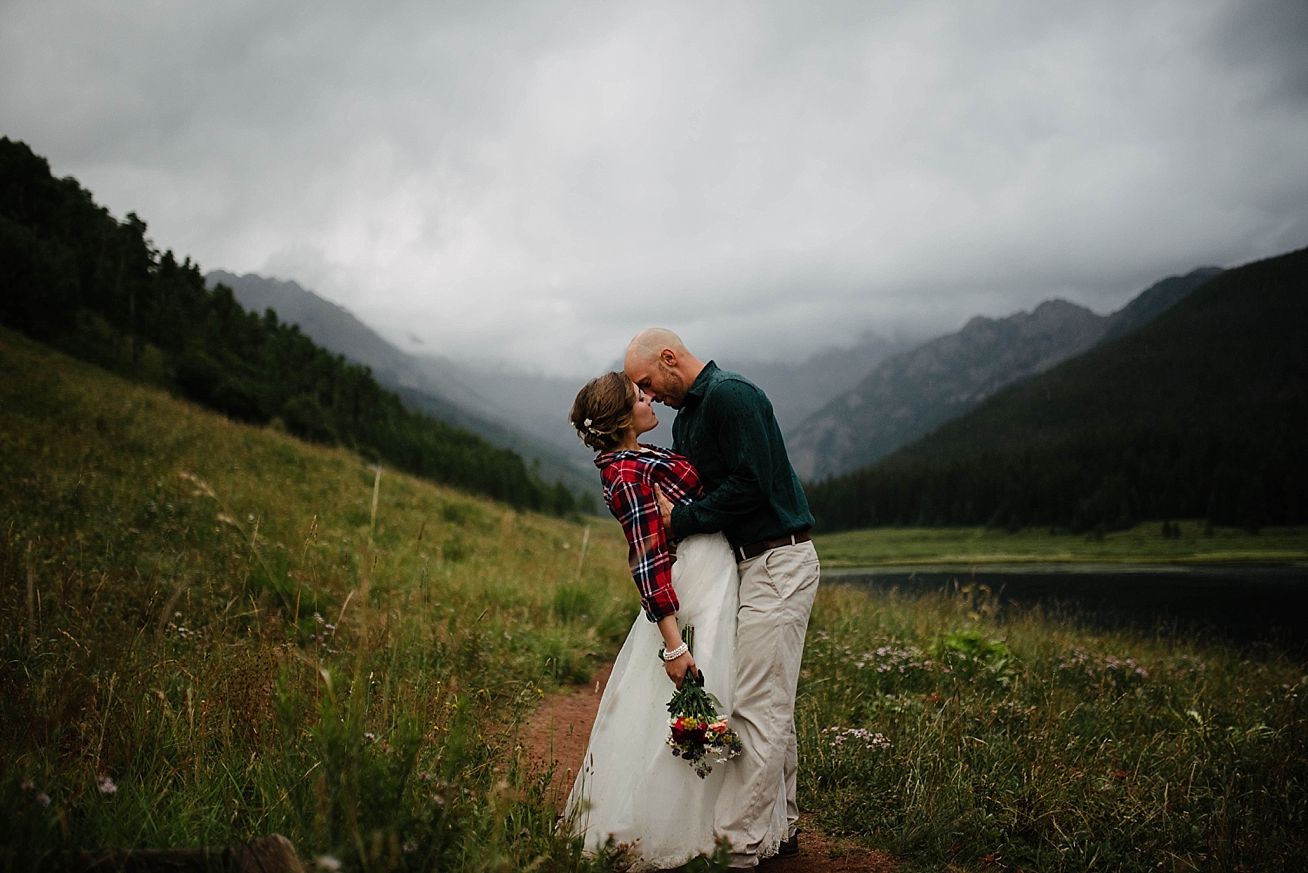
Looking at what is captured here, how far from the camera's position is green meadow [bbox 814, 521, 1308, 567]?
55044mm

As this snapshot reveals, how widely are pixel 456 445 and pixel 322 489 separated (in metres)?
63.3

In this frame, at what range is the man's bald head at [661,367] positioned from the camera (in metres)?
3.33

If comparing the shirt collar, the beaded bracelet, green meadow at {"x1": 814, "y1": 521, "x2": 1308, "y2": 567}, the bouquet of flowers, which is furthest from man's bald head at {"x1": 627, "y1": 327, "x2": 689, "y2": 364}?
green meadow at {"x1": 814, "y1": 521, "x2": 1308, "y2": 567}

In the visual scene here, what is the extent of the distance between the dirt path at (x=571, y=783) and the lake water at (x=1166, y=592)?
36.4 ft

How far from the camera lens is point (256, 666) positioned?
370 cm

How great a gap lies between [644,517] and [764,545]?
66 centimetres

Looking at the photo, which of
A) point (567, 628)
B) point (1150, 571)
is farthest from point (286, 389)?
point (1150, 571)

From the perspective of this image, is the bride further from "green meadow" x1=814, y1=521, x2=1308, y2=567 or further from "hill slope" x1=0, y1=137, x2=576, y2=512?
"green meadow" x1=814, y1=521, x2=1308, y2=567

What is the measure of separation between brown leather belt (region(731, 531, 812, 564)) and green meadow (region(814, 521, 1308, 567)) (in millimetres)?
56250

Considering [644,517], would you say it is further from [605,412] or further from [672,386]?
[672,386]

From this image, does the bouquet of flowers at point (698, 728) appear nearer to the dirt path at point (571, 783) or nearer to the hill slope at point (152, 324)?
the dirt path at point (571, 783)

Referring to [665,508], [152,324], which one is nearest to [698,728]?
[665,508]

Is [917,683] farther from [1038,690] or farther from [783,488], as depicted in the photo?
[783,488]

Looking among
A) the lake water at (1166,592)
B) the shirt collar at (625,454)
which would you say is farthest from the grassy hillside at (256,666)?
the lake water at (1166,592)
